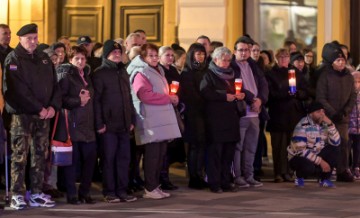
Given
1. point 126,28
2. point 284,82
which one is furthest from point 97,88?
point 126,28

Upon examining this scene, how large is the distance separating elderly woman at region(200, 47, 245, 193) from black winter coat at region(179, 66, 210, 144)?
0.11m

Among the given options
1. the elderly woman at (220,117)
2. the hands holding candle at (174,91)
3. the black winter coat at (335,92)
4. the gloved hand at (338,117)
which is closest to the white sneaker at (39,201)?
the hands holding candle at (174,91)

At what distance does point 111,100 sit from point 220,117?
1659 mm

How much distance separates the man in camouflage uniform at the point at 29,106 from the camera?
13.5m

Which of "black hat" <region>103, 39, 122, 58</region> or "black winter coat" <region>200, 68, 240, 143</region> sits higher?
"black hat" <region>103, 39, 122, 58</region>

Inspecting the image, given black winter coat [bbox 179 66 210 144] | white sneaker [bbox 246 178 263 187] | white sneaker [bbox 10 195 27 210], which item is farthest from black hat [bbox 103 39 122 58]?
white sneaker [bbox 246 178 263 187]

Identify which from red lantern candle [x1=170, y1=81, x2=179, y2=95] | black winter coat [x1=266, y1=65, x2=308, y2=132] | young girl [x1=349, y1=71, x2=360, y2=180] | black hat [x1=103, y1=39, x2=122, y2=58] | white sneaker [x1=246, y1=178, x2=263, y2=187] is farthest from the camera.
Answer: young girl [x1=349, y1=71, x2=360, y2=180]

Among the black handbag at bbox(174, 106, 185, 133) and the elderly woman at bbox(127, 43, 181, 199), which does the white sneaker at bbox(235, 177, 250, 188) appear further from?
the elderly woman at bbox(127, 43, 181, 199)

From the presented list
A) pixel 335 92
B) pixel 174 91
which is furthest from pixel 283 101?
pixel 174 91

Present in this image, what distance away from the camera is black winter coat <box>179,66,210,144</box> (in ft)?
50.8

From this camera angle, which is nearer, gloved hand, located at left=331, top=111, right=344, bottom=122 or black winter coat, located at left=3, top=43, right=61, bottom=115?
black winter coat, located at left=3, top=43, right=61, bottom=115

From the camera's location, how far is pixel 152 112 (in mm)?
14734

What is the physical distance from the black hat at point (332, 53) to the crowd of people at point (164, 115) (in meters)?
0.02

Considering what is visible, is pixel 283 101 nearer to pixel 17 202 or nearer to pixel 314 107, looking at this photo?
pixel 314 107
